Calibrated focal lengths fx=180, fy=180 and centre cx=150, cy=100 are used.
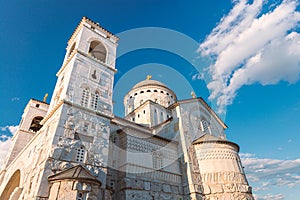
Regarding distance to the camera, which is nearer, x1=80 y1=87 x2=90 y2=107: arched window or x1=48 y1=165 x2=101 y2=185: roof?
x1=48 y1=165 x2=101 y2=185: roof

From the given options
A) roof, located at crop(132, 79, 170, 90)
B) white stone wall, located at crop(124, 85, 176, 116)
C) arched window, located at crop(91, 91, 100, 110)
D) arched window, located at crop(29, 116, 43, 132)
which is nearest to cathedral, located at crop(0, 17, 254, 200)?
arched window, located at crop(91, 91, 100, 110)

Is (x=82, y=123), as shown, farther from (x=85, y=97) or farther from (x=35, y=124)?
(x=35, y=124)

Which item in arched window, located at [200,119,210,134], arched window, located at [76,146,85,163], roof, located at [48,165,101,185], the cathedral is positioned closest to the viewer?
roof, located at [48,165,101,185]

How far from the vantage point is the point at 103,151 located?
1314cm

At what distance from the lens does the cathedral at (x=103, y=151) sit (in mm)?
10977

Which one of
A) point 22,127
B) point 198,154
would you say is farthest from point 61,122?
point 22,127

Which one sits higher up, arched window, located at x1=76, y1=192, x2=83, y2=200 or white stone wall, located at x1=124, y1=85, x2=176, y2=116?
white stone wall, located at x1=124, y1=85, x2=176, y2=116

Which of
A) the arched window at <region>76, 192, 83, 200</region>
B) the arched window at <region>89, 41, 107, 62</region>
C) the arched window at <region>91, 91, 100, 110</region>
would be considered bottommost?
the arched window at <region>76, 192, 83, 200</region>

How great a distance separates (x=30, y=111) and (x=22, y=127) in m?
2.52

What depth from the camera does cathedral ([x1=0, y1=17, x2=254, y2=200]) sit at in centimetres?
1098

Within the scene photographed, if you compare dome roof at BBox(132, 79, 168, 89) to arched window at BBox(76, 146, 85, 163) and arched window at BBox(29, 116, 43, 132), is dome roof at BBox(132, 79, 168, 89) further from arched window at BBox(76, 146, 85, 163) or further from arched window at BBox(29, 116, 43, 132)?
arched window at BBox(76, 146, 85, 163)

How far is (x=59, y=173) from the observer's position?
10.2 m

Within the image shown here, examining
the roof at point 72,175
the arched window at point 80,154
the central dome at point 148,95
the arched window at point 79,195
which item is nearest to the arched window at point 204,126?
the central dome at point 148,95

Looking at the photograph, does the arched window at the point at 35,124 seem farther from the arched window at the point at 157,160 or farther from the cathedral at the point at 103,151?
the arched window at the point at 157,160
